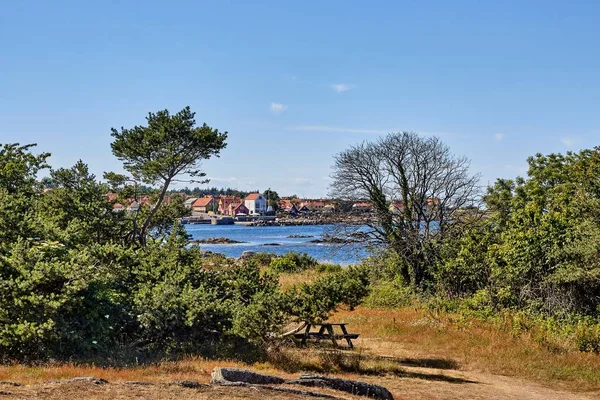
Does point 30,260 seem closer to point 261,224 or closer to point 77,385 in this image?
point 77,385

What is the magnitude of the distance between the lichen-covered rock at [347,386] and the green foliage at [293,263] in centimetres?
3074

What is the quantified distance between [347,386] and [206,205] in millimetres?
168736

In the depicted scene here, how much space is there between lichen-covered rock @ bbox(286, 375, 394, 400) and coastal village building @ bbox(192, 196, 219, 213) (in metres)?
163

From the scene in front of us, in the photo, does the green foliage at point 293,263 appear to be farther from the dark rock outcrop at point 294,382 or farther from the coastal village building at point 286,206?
the coastal village building at point 286,206

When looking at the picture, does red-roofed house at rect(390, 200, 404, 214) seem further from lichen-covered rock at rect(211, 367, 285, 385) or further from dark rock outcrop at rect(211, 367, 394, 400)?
lichen-covered rock at rect(211, 367, 285, 385)

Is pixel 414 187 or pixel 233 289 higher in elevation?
pixel 414 187

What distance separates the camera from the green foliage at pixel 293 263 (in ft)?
142

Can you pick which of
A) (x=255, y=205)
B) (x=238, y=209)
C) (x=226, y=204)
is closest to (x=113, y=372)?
(x=238, y=209)

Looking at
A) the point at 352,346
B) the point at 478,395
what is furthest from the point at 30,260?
the point at 478,395

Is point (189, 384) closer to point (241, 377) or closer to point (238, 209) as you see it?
point (241, 377)

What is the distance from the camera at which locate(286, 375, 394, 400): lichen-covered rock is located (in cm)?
1119

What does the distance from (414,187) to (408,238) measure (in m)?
2.91

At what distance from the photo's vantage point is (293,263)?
43875mm

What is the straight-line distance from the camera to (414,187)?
30.9m
